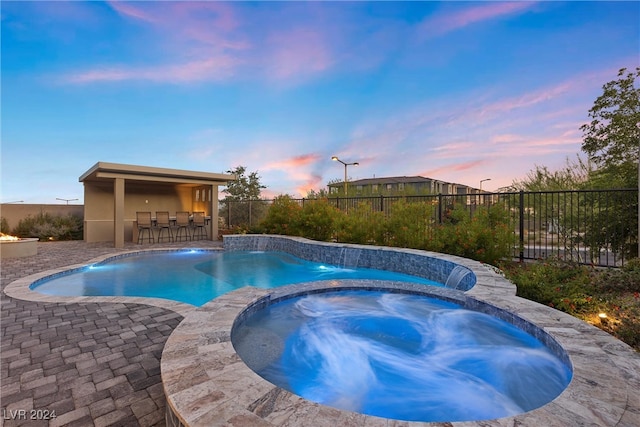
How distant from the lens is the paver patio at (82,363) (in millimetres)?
1780

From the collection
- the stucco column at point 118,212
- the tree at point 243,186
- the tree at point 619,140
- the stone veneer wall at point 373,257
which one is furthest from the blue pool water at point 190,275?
the tree at point 243,186

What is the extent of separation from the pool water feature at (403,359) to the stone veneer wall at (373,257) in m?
1.35

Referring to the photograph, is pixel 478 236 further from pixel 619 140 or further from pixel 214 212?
pixel 214 212

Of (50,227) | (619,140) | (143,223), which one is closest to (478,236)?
(619,140)

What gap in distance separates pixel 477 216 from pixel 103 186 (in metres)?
13.7

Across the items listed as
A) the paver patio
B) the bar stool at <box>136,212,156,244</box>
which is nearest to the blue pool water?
the paver patio

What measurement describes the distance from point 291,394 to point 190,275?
18.6 feet

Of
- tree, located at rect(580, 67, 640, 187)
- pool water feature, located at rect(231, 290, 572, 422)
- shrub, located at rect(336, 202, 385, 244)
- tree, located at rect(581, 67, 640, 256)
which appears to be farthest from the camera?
shrub, located at rect(336, 202, 385, 244)

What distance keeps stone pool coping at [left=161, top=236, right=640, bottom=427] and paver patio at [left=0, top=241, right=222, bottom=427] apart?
0.33 metres

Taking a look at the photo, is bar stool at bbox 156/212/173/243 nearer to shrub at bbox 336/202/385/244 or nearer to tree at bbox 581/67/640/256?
shrub at bbox 336/202/385/244

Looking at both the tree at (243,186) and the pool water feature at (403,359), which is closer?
the pool water feature at (403,359)

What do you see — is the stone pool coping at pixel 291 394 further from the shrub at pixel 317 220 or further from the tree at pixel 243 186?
the tree at pixel 243 186

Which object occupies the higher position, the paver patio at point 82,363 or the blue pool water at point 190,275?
the paver patio at point 82,363

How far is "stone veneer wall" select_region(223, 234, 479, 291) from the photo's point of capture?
17.2ft
